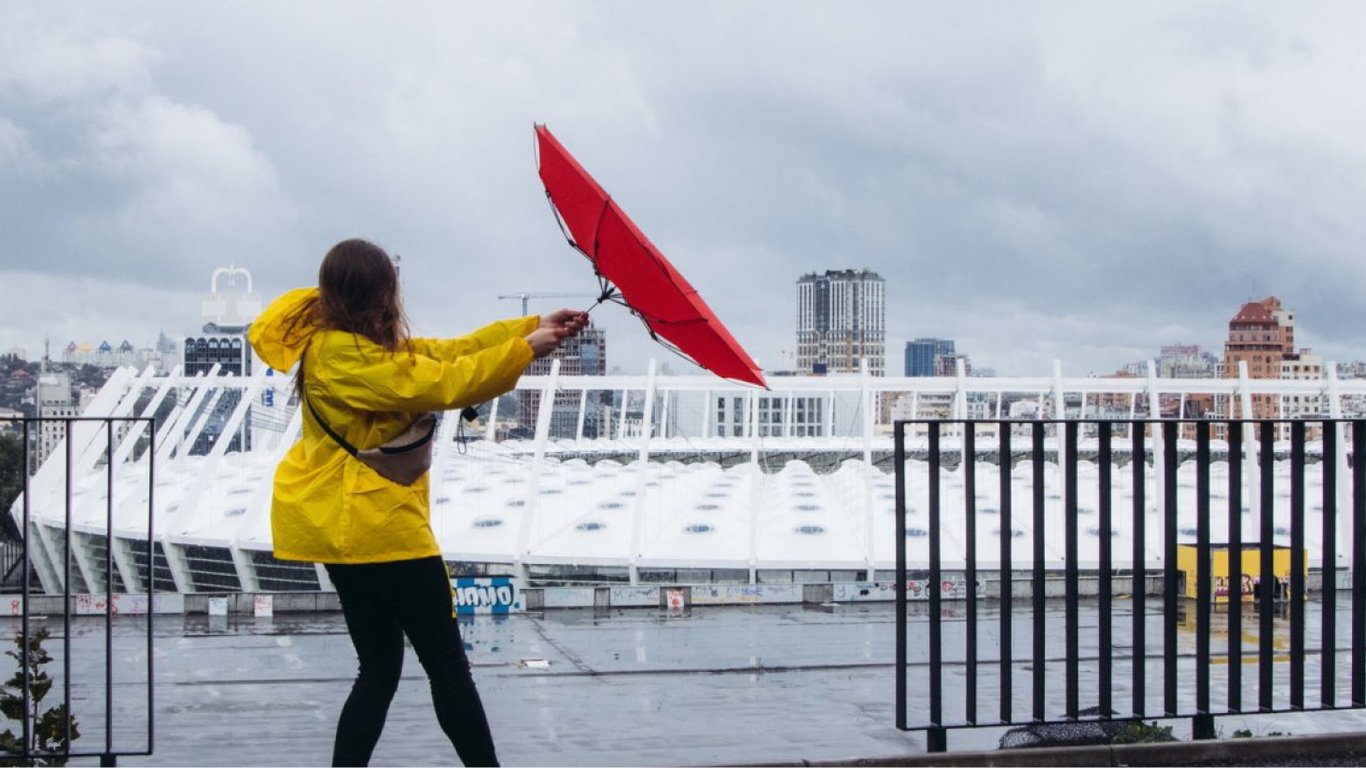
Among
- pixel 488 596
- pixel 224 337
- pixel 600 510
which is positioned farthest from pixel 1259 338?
pixel 488 596

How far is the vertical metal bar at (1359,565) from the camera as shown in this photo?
650 cm

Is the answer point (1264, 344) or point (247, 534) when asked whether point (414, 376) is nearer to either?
point (247, 534)

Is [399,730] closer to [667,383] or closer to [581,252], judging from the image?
[581,252]

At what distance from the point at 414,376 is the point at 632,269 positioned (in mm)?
1087

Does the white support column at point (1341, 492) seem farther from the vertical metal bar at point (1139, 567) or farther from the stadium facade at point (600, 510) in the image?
the vertical metal bar at point (1139, 567)

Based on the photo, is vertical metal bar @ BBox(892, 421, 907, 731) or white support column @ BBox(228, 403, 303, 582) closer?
vertical metal bar @ BBox(892, 421, 907, 731)

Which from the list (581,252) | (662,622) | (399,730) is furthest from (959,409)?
(581,252)

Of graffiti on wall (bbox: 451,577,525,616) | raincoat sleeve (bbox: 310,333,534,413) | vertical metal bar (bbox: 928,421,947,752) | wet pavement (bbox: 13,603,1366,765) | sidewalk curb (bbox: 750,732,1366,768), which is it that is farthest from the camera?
graffiti on wall (bbox: 451,577,525,616)

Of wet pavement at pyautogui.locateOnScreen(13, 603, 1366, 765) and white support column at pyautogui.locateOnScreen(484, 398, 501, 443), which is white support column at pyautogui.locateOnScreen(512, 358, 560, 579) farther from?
wet pavement at pyautogui.locateOnScreen(13, 603, 1366, 765)

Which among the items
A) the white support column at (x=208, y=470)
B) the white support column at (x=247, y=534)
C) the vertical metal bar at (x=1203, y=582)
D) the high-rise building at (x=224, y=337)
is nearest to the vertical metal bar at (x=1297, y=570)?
the vertical metal bar at (x=1203, y=582)

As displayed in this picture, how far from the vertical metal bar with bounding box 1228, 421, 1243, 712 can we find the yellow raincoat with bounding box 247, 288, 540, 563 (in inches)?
145

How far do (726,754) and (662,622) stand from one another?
1366 centimetres

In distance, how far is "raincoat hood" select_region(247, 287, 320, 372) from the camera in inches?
168

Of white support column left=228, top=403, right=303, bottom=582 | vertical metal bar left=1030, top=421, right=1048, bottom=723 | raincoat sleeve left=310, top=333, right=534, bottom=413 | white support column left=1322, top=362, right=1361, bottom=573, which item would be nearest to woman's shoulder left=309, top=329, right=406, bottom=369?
raincoat sleeve left=310, top=333, right=534, bottom=413
